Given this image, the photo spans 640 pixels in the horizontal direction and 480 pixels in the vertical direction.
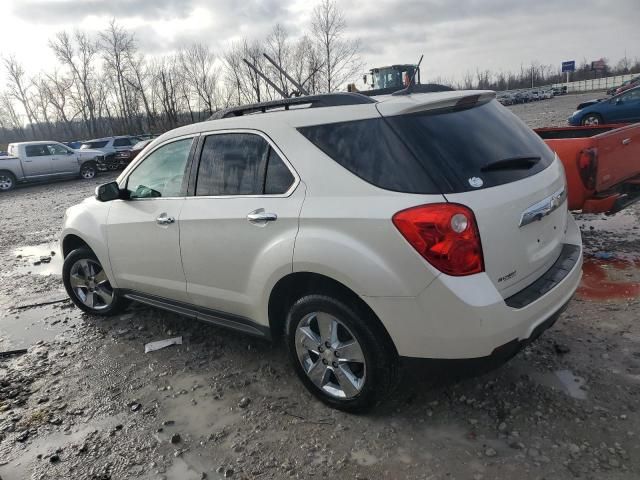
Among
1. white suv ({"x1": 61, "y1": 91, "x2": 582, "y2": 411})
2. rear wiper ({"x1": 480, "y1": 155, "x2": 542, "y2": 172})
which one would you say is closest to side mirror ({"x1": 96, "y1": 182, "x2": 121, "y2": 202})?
white suv ({"x1": 61, "y1": 91, "x2": 582, "y2": 411})

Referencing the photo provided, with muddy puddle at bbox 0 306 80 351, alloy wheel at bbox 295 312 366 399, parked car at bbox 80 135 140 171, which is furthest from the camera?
parked car at bbox 80 135 140 171

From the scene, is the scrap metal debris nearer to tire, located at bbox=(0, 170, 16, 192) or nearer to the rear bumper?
the rear bumper

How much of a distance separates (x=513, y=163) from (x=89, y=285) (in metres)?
4.17

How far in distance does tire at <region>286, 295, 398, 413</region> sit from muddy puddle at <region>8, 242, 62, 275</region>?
536cm

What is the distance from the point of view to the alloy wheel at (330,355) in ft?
9.18

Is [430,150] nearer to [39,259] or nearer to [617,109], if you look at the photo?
[39,259]

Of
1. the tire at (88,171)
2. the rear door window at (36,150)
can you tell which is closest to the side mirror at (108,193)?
the rear door window at (36,150)

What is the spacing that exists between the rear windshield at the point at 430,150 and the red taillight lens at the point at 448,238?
123 mm

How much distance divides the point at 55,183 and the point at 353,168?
2161cm

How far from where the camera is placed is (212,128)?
3535 mm

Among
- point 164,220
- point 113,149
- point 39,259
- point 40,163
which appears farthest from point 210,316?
point 113,149

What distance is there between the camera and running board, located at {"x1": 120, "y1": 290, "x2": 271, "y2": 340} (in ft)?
10.8

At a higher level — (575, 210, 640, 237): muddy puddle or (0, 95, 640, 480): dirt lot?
(0, 95, 640, 480): dirt lot

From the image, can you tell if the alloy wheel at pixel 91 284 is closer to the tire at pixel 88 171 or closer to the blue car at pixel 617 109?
the blue car at pixel 617 109
